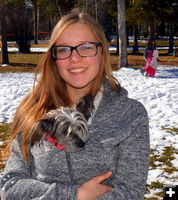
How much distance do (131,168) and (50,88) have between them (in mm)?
778

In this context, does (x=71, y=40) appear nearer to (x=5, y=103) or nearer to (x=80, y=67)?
(x=80, y=67)

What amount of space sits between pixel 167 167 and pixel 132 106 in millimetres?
3174

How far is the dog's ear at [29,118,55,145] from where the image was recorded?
1760mm

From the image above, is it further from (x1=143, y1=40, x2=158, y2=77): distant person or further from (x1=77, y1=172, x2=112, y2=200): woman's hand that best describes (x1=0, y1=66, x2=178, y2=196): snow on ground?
(x1=77, y1=172, x2=112, y2=200): woman's hand

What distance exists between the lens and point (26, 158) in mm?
2020

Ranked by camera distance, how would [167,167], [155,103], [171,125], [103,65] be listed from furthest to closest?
[155,103] → [171,125] → [167,167] → [103,65]

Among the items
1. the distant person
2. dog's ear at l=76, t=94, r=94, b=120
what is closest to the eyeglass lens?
dog's ear at l=76, t=94, r=94, b=120

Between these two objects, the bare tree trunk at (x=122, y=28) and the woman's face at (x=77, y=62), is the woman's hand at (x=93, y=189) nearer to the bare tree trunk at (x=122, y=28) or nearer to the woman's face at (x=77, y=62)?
the woman's face at (x=77, y=62)

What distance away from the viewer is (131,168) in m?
1.83

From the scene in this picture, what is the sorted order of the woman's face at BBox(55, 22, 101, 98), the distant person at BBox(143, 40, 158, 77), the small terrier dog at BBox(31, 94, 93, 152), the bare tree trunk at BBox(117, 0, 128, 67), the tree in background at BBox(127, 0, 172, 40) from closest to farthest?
the small terrier dog at BBox(31, 94, 93, 152) < the woman's face at BBox(55, 22, 101, 98) < the distant person at BBox(143, 40, 158, 77) < the bare tree trunk at BBox(117, 0, 128, 67) < the tree in background at BBox(127, 0, 172, 40)

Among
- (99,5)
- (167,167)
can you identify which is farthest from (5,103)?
(99,5)

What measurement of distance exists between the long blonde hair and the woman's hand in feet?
1.28

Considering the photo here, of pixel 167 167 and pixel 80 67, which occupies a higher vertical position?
pixel 80 67

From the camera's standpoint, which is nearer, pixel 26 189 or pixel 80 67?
pixel 26 189
